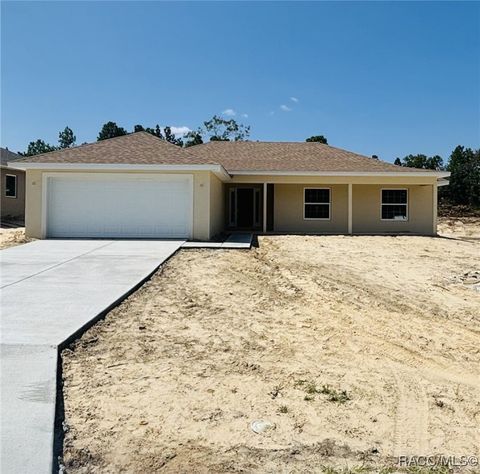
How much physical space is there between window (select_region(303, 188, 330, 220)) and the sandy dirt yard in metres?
11.1

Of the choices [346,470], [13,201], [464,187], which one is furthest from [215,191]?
[464,187]

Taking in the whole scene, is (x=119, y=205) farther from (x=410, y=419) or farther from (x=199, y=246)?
(x=410, y=419)

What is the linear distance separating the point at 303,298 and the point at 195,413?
4107 millimetres

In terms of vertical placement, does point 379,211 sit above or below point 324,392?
above

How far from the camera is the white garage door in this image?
13898mm

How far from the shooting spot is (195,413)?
11.5ft

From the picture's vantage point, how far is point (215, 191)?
52.2 ft

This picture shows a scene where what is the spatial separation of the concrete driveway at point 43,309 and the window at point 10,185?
12.5 m

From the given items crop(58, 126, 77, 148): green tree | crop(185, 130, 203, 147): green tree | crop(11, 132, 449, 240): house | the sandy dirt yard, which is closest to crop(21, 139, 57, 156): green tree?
crop(58, 126, 77, 148): green tree

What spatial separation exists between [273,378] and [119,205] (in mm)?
10947

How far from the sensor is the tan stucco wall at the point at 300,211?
1919 cm

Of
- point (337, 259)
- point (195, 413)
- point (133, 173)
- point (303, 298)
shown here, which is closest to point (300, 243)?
point (337, 259)

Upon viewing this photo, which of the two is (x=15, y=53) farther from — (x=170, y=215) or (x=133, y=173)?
(x=170, y=215)

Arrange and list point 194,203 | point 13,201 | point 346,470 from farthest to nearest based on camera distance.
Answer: point 13,201 < point 194,203 < point 346,470
